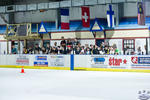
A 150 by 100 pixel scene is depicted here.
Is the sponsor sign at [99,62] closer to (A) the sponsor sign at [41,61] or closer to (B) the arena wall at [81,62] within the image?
(B) the arena wall at [81,62]

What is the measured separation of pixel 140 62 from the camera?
2038 centimetres

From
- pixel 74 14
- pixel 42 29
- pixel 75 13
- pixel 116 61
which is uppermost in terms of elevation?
pixel 75 13

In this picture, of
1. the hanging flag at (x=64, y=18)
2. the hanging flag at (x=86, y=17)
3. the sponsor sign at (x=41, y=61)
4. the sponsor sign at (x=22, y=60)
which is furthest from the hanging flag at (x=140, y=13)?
the sponsor sign at (x=22, y=60)

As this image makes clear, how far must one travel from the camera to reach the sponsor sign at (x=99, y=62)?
70.6 feet

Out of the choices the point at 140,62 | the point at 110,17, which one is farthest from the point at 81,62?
the point at 110,17

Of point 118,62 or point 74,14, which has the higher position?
point 74,14

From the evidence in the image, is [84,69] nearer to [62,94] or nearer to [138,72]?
[138,72]

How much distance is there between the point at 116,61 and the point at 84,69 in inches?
107

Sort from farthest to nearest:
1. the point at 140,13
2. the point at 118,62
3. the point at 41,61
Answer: the point at 140,13 < the point at 41,61 < the point at 118,62

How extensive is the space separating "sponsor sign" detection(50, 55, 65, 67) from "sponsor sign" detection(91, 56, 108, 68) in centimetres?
260

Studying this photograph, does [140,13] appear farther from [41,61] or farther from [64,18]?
[41,61]

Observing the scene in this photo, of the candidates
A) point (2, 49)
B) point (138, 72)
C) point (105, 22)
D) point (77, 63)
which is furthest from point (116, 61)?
point (2, 49)

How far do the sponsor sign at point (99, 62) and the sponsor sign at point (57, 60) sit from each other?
102 inches

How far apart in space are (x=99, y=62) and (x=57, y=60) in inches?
145
